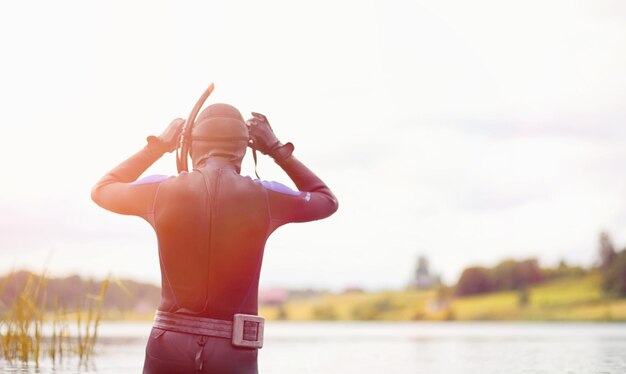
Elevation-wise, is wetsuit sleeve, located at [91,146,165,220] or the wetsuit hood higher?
the wetsuit hood

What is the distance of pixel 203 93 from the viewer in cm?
559

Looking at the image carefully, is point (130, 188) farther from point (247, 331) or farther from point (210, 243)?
point (247, 331)

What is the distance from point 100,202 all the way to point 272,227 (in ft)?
3.62

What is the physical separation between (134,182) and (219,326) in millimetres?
1041

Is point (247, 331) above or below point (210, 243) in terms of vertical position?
below

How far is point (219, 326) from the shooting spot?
4949 mm

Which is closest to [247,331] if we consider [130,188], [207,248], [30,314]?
[207,248]

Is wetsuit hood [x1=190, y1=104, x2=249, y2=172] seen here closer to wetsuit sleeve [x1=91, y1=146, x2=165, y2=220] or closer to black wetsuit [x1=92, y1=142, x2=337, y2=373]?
black wetsuit [x1=92, y1=142, x2=337, y2=373]

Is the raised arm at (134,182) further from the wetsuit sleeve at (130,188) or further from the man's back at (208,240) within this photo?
the man's back at (208,240)

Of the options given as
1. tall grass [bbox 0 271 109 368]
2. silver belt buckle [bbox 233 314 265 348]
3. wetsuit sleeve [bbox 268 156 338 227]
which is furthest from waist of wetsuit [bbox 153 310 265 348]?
tall grass [bbox 0 271 109 368]

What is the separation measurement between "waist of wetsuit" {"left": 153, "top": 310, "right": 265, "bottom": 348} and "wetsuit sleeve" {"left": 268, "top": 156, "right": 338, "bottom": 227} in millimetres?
642

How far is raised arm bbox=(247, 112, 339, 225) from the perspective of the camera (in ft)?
16.9

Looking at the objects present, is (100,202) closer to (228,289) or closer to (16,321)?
(228,289)

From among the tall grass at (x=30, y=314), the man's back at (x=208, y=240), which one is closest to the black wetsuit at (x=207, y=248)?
the man's back at (x=208, y=240)
